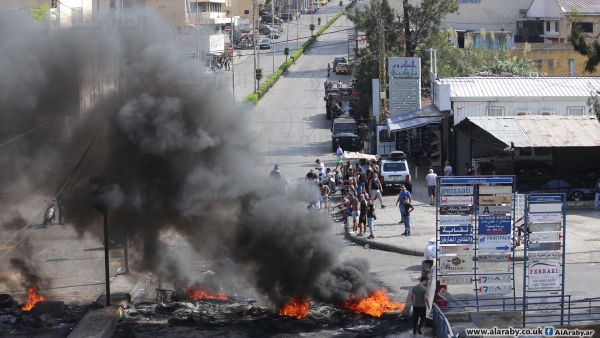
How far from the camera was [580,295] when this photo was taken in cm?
1747

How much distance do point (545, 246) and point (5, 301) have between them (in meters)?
12.2

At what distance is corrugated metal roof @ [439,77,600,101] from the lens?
34188mm

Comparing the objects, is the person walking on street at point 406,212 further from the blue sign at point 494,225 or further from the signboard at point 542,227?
the signboard at point 542,227

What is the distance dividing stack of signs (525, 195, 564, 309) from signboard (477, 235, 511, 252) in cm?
51

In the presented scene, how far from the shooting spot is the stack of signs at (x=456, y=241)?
15484 mm

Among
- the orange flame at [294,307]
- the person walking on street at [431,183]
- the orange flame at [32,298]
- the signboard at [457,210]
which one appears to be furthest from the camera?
the person walking on street at [431,183]

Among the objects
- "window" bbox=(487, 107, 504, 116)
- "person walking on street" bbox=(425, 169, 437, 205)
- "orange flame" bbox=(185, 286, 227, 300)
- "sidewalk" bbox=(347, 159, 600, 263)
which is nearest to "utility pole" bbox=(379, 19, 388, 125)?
"window" bbox=(487, 107, 504, 116)

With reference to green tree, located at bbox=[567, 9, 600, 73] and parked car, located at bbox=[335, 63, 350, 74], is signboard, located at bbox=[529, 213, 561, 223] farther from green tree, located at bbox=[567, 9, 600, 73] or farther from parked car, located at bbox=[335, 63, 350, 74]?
parked car, located at bbox=[335, 63, 350, 74]

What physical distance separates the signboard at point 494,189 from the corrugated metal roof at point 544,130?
1347cm

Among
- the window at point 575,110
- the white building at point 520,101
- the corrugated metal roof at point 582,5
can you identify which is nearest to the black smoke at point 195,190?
the white building at point 520,101

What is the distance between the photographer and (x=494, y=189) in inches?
606

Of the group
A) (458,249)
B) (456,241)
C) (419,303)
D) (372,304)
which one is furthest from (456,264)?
(372,304)

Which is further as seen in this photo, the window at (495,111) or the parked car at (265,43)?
the parked car at (265,43)

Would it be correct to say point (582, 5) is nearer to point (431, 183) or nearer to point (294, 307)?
point (431, 183)
